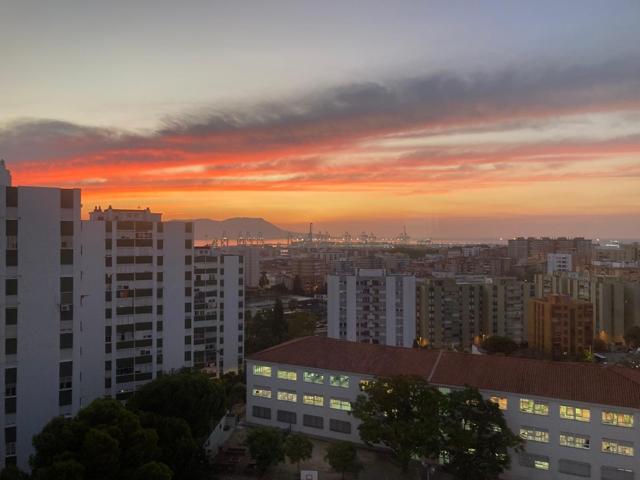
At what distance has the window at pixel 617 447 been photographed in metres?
12.3

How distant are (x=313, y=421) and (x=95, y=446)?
803 cm

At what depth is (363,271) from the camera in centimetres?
3114

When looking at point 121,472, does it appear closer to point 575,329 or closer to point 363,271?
point 363,271

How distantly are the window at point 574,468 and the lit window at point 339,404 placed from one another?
5539 millimetres

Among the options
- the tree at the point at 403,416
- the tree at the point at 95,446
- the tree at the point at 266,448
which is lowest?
the tree at the point at 266,448

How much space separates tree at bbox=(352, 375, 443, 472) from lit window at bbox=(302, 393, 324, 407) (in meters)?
2.44

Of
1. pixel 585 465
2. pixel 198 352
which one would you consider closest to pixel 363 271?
pixel 198 352

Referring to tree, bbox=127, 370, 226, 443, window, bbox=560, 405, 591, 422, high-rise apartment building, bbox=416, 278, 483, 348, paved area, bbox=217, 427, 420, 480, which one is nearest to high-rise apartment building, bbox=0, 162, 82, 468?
tree, bbox=127, 370, 226, 443

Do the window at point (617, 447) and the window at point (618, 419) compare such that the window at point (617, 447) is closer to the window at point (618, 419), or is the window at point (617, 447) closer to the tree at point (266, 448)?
the window at point (618, 419)

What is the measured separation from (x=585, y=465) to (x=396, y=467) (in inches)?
175

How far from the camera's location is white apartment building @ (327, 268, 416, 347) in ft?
95.8

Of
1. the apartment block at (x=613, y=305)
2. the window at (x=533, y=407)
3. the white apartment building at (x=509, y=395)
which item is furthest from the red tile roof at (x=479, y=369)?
the apartment block at (x=613, y=305)

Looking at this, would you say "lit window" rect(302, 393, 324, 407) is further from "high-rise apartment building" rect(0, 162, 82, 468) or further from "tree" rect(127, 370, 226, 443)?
"high-rise apartment building" rect(0, 162, 82, 468)

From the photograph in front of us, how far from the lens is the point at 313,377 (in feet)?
52.9
